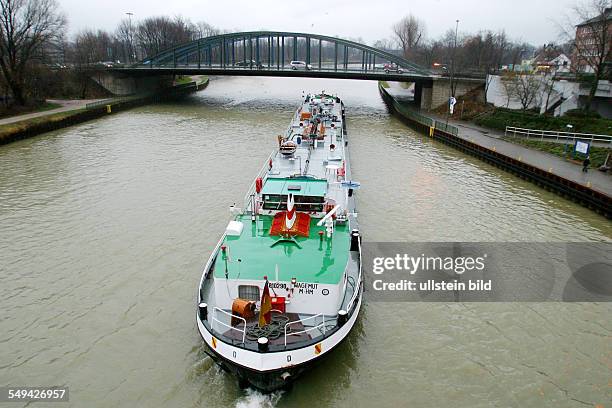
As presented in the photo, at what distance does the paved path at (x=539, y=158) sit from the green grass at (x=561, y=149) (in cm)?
59

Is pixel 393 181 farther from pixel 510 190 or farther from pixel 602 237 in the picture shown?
pixel 602 237

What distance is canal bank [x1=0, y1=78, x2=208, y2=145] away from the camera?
4247 cm

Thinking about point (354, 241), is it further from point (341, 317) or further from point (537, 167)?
point (537, 167)

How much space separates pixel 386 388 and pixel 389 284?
5866 millimetres

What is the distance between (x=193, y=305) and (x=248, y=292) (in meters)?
4.08

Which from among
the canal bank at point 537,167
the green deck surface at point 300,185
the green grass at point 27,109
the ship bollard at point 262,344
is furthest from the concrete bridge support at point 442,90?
the ship bollard at point 262,344

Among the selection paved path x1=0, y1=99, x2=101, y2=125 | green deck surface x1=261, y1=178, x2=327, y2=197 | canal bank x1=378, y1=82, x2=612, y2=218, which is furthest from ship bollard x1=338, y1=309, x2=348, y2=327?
Result: paved path x1=0, y1=99, x2=101, y2=125

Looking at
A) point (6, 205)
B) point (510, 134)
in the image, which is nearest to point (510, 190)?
point (510, 134)

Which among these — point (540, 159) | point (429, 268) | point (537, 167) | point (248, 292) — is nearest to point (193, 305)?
point (248, 292)

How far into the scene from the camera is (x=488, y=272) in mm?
19047

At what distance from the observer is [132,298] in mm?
16672

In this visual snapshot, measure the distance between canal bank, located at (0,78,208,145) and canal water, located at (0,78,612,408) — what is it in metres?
7.60

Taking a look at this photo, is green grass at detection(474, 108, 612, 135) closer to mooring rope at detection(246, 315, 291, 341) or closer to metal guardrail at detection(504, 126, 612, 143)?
metal guardrail at detection(504, 126, 612, 143)

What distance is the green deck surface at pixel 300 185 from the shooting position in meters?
17.1
